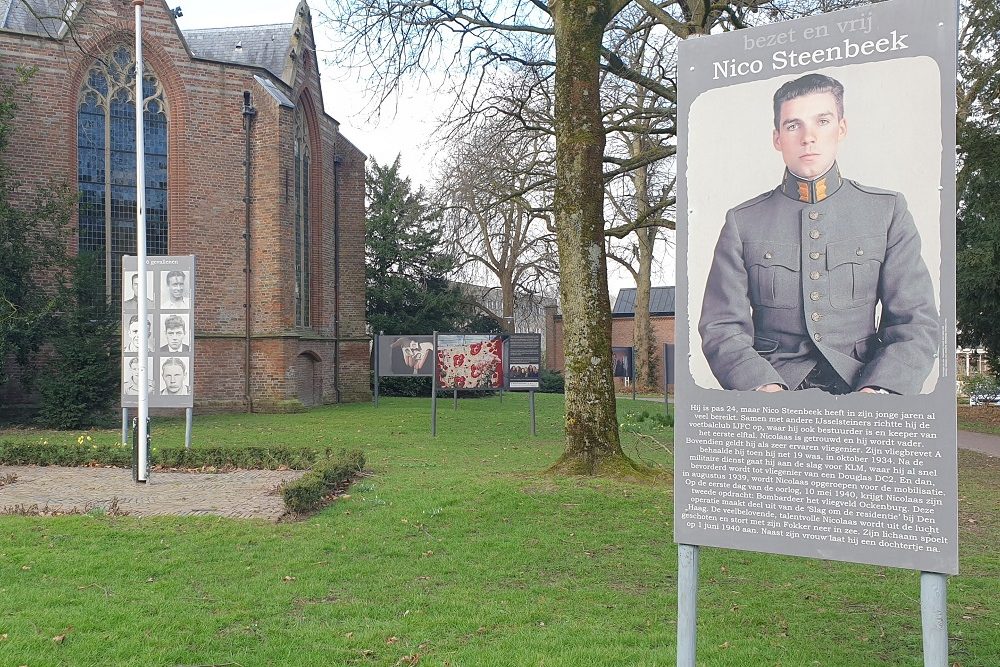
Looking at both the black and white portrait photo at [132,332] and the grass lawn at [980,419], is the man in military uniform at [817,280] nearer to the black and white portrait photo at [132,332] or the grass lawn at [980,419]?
the black and white portrait photo at [132,332]

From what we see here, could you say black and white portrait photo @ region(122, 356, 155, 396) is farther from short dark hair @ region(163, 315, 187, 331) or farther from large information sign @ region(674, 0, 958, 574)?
large information sign @ region(674, 0, 958, 574)

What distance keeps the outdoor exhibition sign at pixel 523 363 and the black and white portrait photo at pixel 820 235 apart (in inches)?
507

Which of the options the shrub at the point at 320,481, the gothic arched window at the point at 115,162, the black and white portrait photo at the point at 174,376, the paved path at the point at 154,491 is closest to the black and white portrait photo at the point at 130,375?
the black and white portrait photo at the point at 174,376

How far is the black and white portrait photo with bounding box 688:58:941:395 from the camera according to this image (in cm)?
369

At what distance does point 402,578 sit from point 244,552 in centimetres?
160

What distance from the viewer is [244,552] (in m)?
7.30

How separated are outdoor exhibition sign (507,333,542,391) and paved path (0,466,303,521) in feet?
18.9

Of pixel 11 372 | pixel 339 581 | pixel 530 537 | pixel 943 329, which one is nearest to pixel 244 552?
pixel 339 581

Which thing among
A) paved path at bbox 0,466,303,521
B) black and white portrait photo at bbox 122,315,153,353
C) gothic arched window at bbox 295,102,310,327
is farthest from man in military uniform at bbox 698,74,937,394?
gothic arched window at bbox 295,102,310,327

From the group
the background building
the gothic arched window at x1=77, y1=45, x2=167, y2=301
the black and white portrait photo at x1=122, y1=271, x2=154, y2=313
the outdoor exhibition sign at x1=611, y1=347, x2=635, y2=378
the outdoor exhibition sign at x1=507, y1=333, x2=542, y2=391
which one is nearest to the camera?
the black and white portrait photo at x1=122, y1=271, x2=154, y2=313

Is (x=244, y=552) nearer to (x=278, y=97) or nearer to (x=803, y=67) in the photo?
(x=803, y=67)

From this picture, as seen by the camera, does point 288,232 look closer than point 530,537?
No

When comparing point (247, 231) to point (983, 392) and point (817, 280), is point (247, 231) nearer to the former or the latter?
point (817, 280)

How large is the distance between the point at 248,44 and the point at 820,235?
2522cm
